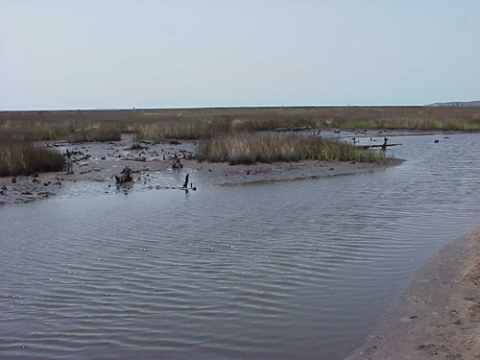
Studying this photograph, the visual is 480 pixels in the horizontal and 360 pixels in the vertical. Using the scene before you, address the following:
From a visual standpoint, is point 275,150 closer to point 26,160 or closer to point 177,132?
point 26,160

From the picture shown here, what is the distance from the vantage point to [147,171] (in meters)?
19.4

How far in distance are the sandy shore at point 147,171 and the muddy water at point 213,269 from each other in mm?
1947

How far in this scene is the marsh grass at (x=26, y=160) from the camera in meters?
17.6

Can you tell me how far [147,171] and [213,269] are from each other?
12.2m

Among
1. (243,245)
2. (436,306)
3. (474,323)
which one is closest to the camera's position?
(474,323)

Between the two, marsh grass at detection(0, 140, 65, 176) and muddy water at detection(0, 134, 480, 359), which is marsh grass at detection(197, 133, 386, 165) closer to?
marsh grass at detection(0, 140, 65, 176)

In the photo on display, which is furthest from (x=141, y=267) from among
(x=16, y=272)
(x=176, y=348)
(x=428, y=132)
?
(x=428, y=132)

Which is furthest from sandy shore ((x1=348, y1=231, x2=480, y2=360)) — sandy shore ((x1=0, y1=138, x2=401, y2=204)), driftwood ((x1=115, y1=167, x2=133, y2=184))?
driftwood ((x1=115, y1=167, x2=133, y2=184))

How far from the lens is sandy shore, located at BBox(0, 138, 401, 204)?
15.9 meters

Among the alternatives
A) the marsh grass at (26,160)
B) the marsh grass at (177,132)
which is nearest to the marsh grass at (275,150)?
the marsh grass at (26,160)

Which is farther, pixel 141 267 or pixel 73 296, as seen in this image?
pixel 141 267

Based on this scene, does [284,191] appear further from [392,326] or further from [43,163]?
[392,326]

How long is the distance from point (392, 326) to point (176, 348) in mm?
1984

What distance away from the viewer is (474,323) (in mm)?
5031
